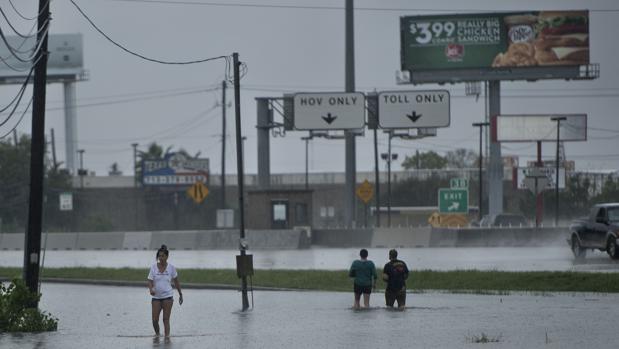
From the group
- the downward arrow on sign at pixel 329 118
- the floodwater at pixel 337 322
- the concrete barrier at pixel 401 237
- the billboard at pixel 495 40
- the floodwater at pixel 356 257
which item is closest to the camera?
the floodwater at pixel 337 322

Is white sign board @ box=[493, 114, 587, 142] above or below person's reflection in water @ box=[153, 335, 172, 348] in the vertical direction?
above

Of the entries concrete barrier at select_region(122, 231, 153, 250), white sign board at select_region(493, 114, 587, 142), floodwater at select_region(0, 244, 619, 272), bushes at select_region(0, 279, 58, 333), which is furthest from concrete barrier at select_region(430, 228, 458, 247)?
bushes at select_region(0, 279, 58, 333)

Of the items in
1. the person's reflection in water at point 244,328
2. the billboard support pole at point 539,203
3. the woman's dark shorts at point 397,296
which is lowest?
the person's reflection in water at point 244,328

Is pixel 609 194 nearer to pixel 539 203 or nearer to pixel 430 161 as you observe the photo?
pixel 539 203

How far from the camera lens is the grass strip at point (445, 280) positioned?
32906 millimetres

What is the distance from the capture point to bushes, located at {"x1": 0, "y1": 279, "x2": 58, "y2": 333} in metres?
23.6

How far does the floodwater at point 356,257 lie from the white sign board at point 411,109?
258 inches

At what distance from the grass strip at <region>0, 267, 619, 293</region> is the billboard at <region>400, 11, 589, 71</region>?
161ft

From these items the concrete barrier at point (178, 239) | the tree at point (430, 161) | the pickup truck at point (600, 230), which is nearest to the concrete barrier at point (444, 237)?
the concrete barrier at point (178, 239)

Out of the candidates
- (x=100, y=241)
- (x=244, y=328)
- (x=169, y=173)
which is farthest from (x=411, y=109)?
(x=169, y=173)

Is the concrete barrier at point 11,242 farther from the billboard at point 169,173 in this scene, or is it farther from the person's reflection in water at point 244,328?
the person's reflection in water at point 244,328

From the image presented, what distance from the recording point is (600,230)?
138ft

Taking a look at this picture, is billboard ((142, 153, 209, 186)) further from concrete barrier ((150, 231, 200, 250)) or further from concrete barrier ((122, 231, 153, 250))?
concrete barrier ((150, 231, 200, 250))

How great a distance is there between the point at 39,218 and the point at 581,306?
10.9 metres
